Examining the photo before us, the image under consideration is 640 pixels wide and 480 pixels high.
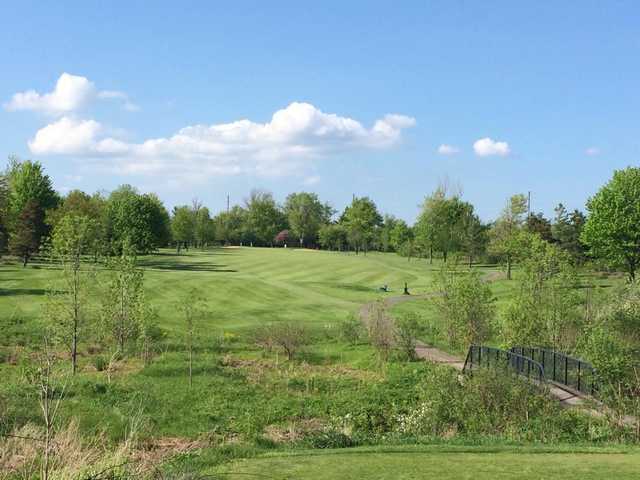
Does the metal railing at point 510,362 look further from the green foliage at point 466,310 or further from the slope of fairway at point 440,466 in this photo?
the green foliage at point 466,310

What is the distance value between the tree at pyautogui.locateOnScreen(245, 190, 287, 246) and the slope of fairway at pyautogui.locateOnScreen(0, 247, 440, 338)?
70.4 metres

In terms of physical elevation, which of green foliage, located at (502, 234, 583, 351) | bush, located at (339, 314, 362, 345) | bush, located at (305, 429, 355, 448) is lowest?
bush, located at (339, 314, 362, 345)

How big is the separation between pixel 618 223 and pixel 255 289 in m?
35.8

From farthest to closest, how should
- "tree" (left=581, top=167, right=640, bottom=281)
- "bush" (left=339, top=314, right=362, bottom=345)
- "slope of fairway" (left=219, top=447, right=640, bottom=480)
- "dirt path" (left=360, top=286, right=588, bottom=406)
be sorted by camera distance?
"tree" (left=581, top=167, right=640, bottom=281) → "bush" (left=339, top=314, right=362, bottom=345) → "dirt path" (left=360, top=286, right=588, bottom=406) → "slope of fairway" (left=219, top=447, right=640, bottom=480)

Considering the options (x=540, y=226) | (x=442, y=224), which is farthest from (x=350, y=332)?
(x=442, y=224)

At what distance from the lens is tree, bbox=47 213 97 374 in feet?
103

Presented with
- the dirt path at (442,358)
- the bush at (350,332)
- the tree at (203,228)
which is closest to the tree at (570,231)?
the dirt path at (442,358)

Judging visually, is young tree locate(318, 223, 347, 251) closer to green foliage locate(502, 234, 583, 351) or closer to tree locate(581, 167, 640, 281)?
tree locate(581, 167, 640, 281)

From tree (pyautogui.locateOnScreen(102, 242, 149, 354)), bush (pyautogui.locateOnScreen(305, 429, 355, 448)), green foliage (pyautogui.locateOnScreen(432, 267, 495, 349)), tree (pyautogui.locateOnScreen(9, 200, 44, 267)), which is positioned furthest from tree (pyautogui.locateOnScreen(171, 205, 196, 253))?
bush (pyautogui.locateOnScreen(305, 429, 355, 448))

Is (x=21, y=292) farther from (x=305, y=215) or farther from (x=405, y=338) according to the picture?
(x=305, y=215)

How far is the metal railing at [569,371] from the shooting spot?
20233mm

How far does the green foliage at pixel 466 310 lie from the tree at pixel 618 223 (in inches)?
1211

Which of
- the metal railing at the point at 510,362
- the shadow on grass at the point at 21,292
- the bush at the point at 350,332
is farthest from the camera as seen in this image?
the shadow on grass at the point at 21,292

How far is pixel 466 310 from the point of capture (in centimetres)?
3325
